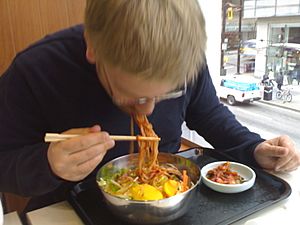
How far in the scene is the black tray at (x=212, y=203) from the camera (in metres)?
0.85

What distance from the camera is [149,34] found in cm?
60

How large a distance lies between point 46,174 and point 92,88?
1.02ft

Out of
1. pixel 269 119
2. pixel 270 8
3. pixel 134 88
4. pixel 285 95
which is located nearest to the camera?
pixel 134 88

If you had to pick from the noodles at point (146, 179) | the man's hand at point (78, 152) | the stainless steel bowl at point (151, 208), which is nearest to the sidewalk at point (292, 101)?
the noodles at point (146, 179)

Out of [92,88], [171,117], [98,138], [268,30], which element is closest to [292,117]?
[268,30]

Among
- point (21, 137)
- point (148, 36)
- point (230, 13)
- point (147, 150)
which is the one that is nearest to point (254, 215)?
point (147, 150)

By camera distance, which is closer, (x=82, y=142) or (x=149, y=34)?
(x=149, y=34)

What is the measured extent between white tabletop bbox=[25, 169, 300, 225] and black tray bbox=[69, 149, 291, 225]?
2cm

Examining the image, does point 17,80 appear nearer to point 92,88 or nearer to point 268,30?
point 92,88

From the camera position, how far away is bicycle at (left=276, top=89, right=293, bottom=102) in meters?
1.69

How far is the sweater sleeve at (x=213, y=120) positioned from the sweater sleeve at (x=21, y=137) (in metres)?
0.55

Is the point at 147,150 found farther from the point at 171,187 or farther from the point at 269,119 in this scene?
the point at 269,119

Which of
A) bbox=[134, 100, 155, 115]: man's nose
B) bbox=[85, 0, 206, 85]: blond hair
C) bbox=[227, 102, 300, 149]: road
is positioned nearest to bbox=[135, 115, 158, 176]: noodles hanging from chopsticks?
bbox=[134, 100, 155, 115]: man's nose

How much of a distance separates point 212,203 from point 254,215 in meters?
0.11
